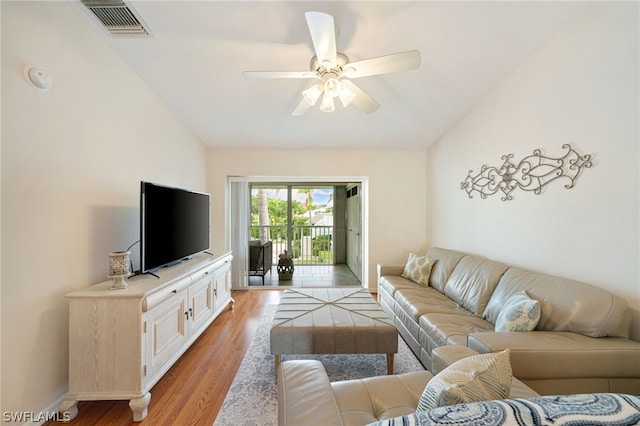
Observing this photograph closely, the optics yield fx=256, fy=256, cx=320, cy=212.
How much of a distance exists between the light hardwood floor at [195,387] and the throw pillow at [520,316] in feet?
6.50

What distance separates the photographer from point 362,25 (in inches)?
74.8

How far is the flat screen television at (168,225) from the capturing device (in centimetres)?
196

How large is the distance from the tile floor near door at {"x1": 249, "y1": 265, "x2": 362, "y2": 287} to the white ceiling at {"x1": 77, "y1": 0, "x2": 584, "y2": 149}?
2862 millimetres

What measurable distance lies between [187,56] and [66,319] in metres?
2.19

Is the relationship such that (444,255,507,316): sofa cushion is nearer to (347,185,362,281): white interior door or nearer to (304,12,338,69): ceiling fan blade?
(304,12,338,69): ceiling fan blade

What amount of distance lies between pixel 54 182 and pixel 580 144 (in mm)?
3509

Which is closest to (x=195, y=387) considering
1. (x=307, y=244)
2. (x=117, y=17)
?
(x=117, y=17)

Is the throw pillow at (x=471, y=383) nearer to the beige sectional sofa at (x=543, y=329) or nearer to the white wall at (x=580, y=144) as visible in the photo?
the beige sectional sofa at (x=543, y=329)

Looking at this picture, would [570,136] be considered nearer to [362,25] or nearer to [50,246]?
[362,25]

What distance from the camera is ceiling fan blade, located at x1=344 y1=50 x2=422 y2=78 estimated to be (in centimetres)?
156

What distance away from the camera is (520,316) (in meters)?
1.64

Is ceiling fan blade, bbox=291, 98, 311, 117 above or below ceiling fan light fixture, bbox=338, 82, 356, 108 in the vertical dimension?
above

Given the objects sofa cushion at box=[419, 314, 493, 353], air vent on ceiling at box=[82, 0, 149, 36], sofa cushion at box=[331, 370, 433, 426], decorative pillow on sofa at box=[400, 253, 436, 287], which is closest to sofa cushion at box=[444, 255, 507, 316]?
sofa cushion at box=[419, 314, 493, 353]

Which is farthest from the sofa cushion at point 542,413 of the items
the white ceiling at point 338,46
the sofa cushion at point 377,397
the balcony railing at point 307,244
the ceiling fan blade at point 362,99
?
the balcony railing at point 307,244
